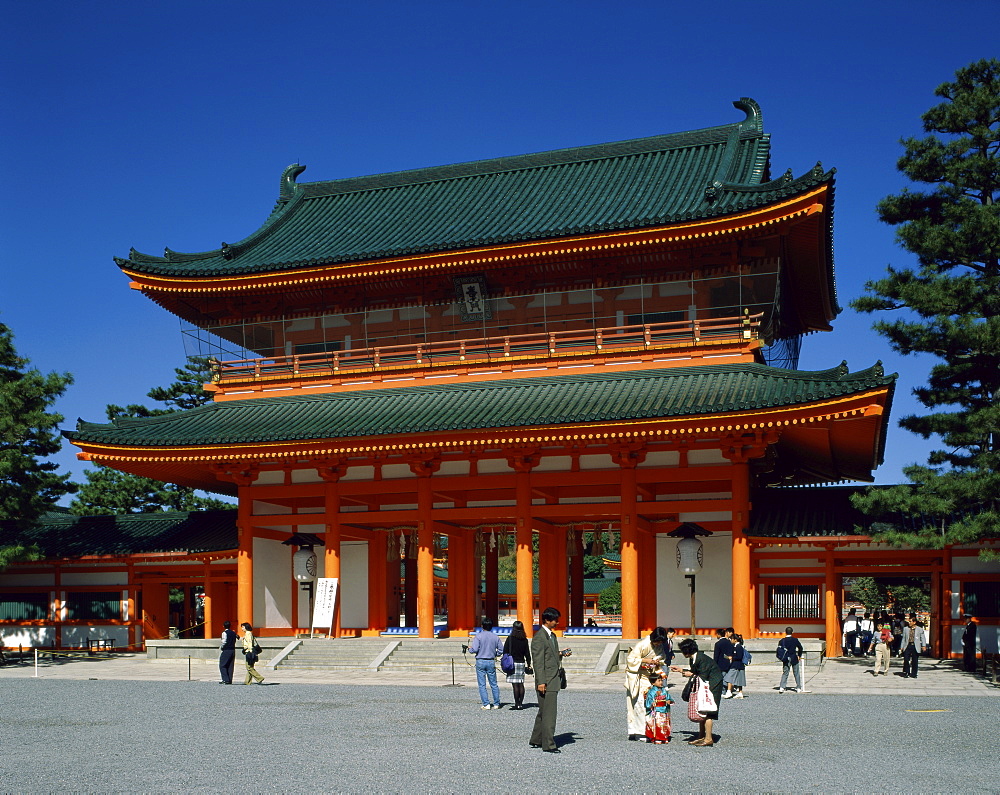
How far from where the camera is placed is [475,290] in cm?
3309

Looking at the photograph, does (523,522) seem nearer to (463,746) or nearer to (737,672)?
(737,672)

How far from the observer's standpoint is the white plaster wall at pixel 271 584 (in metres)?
33.7

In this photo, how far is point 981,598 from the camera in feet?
96.3

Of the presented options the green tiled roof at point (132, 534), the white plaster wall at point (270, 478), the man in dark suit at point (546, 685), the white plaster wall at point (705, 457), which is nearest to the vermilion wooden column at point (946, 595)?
the white plaster wall at point (705, 457)

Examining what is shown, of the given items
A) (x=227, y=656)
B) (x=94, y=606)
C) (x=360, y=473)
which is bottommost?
(x=94, y=606)

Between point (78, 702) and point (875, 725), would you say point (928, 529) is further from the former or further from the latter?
point (78, 702)

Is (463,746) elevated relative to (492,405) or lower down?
lower down

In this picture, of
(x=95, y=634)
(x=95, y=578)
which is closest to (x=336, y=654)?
(x=95, y=634)

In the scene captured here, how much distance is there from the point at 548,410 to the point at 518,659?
10.00 meters

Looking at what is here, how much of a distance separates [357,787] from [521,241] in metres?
20.6

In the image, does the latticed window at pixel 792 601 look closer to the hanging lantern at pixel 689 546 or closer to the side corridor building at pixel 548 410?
the side corridor building at pixel 548 410

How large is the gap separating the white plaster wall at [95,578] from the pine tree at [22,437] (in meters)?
4.27

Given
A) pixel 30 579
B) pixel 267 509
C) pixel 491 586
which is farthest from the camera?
pixel 30 579

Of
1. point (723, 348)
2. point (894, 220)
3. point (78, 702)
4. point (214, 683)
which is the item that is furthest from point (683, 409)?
point (78, 702)
